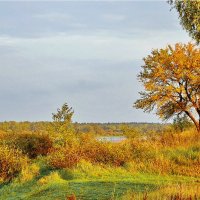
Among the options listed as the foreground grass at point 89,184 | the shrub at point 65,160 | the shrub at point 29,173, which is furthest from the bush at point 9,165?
the shrub at point 65,160

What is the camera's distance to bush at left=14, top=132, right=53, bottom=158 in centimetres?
2917

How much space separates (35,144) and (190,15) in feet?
41.3

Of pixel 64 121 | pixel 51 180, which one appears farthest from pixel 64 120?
pixel 51 180

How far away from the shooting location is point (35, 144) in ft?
96.8

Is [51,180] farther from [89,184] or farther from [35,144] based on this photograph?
[35,144]

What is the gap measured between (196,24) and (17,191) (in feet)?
51.8

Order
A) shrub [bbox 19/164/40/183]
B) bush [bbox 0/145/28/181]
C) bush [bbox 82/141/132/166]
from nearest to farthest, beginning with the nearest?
shrub [bbox 19/164/40/183] < bush [bbox 82/141/132/166] < bush [bbox 0/145/28/181]

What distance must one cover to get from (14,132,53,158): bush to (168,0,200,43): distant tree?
37.1 feet

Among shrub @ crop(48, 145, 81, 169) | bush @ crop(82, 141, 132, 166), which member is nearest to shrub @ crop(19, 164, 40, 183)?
shrub @ crop(48, 145, 81, 169)

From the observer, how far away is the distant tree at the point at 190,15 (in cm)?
2800

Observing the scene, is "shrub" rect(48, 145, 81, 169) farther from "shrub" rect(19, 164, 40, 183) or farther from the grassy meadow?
"shrub" rect(19, 164, 40, 183)

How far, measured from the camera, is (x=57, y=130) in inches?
1125

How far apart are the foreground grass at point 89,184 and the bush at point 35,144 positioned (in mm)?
7272

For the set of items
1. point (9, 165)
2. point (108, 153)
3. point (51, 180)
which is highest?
point (108, 153)
